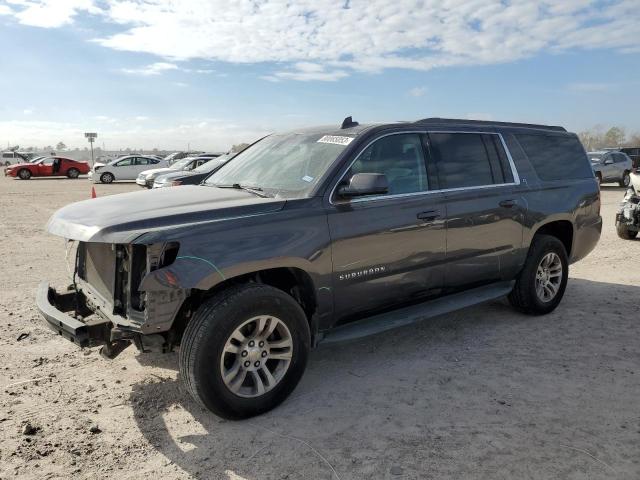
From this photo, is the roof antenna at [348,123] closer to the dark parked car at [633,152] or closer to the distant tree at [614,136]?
the dark parked car at [633,152]

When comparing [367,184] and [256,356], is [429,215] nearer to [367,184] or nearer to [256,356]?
[367,184]

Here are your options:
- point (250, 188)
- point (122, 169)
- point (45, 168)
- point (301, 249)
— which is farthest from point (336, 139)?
point (45, 168)

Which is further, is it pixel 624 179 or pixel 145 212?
pixel 624 179

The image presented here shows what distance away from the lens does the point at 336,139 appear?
4262 millimetres

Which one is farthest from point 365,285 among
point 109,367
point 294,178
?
point 109,367

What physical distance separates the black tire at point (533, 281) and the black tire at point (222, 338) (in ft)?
9.49

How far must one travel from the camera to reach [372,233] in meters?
3.98

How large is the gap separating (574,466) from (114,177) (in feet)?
100.0

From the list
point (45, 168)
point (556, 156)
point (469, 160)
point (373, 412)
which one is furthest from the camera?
point (45, 168)

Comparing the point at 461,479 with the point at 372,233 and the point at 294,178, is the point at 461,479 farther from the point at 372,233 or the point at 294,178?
the point at 294,178

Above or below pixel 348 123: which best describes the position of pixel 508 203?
below

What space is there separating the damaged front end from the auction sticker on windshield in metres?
1.65

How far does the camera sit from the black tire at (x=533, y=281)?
541 centimetres

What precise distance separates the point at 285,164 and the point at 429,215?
4.21 ft
